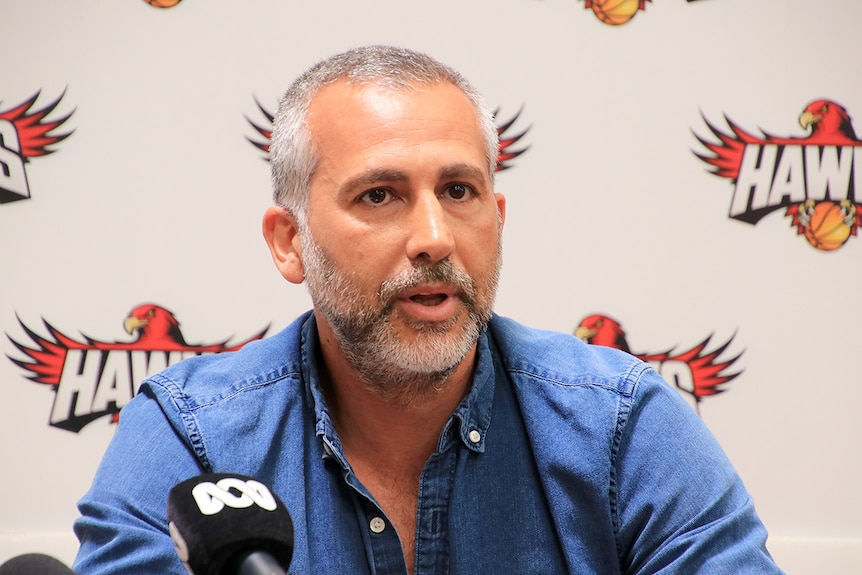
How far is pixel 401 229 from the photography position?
133cm

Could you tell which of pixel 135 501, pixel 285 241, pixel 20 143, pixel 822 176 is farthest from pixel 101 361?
pixel 822 176

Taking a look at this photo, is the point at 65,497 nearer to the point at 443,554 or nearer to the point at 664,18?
the point at 443,554

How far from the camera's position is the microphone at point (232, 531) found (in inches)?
25.7

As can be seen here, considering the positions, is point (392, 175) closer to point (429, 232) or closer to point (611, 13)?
point (429, 232)

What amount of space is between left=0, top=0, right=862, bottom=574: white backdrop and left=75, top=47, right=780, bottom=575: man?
638 millimetres

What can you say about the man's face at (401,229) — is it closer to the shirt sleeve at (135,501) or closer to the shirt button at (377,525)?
the shirt button at (377,525)

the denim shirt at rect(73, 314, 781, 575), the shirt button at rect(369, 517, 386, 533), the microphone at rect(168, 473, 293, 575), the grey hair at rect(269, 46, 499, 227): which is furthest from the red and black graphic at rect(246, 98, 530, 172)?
the microphone at rect(168, 473, 293, 575)

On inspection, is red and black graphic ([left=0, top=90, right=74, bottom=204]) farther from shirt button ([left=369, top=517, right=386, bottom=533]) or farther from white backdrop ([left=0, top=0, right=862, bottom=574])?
shirt button ([left=369, top=517, right=386, bottom=533])

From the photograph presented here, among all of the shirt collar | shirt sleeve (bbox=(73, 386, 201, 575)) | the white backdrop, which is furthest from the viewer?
the white backdrop

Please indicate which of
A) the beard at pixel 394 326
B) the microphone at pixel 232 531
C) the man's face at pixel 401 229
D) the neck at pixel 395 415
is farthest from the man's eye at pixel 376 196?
the microphone at pixel 232 531

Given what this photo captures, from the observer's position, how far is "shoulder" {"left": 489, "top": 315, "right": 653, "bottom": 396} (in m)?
1.42

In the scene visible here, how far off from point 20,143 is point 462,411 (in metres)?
1.34

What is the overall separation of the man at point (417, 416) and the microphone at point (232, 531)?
0.54 meters

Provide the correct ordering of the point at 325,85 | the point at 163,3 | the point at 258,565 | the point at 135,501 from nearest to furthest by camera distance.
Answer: the point at 258,565
the point at 135,501
the point at 325,85
the point at 163,3
